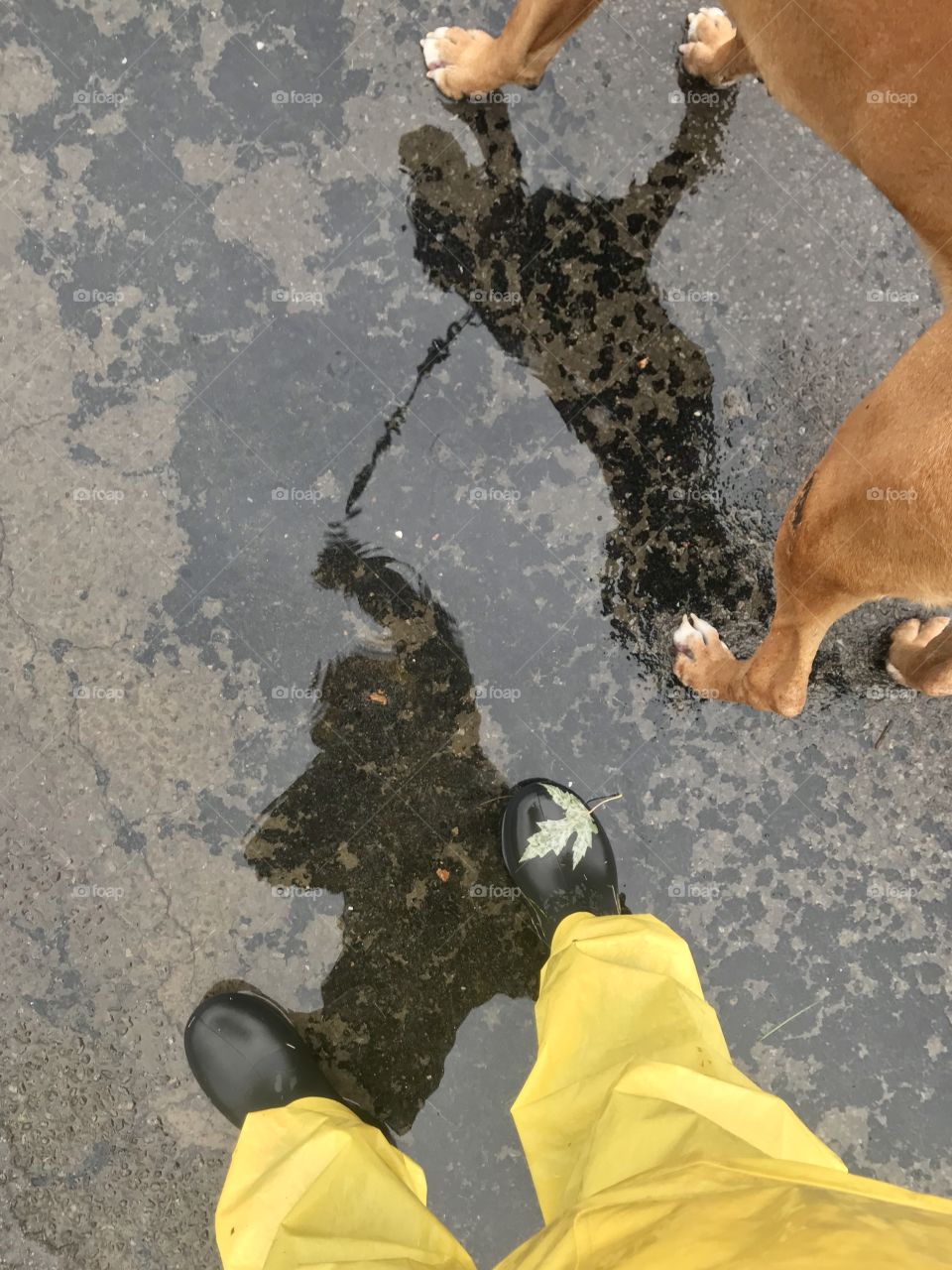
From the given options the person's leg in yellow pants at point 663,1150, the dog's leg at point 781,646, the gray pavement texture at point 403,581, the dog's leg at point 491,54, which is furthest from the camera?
the gray pavement texture at point 403,581

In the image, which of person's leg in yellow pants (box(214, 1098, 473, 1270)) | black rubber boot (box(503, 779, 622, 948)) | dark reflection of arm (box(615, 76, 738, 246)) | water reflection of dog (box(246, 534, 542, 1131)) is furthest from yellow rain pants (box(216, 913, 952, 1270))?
dark reflection of arm (box(615, 76, 738, 246))

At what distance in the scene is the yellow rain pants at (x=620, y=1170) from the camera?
50.6 inches

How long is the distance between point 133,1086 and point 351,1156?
838 millimetres

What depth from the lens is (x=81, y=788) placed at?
2559 millimetres

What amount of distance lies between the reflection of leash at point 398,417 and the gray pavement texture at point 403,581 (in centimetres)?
1

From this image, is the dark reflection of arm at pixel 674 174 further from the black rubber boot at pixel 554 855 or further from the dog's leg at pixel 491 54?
the black rubber boot at pixel 554 855

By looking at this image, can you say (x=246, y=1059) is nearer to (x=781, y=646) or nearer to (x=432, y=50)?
(x=781, y=646)

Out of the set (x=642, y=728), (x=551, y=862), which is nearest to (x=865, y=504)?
(x=642, y=728)

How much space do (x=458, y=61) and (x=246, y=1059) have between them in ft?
10.0

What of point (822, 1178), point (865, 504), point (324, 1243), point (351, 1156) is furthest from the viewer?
point (351, 1156)

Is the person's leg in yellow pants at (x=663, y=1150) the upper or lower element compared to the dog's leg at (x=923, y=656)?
lower

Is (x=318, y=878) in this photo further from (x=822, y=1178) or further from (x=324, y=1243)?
(x=822, y=1178)

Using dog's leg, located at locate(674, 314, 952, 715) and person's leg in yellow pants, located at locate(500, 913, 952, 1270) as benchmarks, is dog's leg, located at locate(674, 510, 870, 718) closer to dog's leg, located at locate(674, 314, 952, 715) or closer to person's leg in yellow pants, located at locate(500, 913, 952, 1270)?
dog's leg, located at locate(674, 314, 952, 715)

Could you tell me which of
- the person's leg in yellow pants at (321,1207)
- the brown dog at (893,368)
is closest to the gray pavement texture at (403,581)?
the person's leg in yellow pants at (321,1207)
